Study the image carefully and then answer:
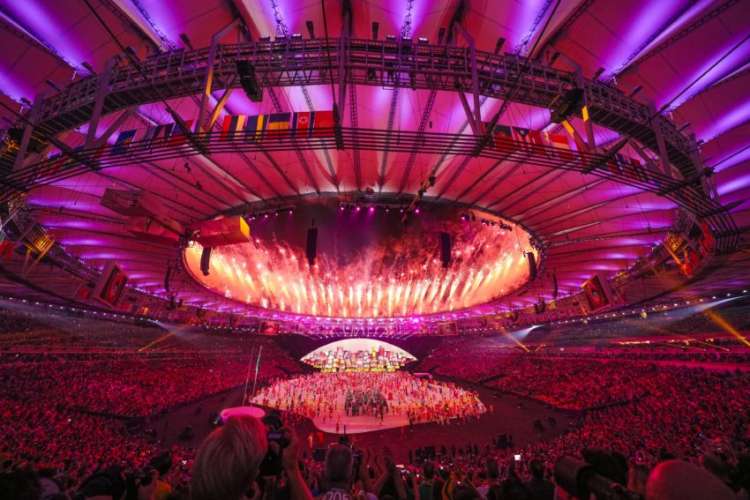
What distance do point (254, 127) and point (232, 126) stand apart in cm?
56

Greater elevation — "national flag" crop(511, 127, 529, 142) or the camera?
"national flag" crop(511, 127, 529, 142)

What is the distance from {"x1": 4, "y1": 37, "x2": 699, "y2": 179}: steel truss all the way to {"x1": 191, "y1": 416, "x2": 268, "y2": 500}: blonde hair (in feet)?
23.8

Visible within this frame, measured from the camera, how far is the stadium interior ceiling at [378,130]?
746 centimetres

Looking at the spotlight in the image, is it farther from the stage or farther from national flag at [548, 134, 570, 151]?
the stage

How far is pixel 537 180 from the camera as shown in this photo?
13.2m

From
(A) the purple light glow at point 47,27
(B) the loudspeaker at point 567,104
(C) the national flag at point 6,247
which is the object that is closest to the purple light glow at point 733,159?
(B) the loudspeaker at point 567,104

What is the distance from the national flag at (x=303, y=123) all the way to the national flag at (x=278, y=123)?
0.72 ft

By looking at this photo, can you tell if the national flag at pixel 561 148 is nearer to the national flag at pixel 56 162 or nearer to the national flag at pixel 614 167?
the national flag at pixel 614 167

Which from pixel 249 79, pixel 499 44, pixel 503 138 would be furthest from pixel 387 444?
pixel 499 44

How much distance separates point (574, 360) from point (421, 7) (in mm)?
43010

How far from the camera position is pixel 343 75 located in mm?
7074

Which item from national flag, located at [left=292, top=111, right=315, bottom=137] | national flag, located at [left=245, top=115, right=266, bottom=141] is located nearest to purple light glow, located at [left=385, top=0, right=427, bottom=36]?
national flag, located at [left=292, top=111, right=315, bottom=137]

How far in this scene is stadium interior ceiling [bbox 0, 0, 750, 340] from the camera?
746cm

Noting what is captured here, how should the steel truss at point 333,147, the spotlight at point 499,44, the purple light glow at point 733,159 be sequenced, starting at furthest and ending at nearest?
the purple light glow at point 733,159 < the spotlight at point 499,44 < the steel truss at point 333,147
